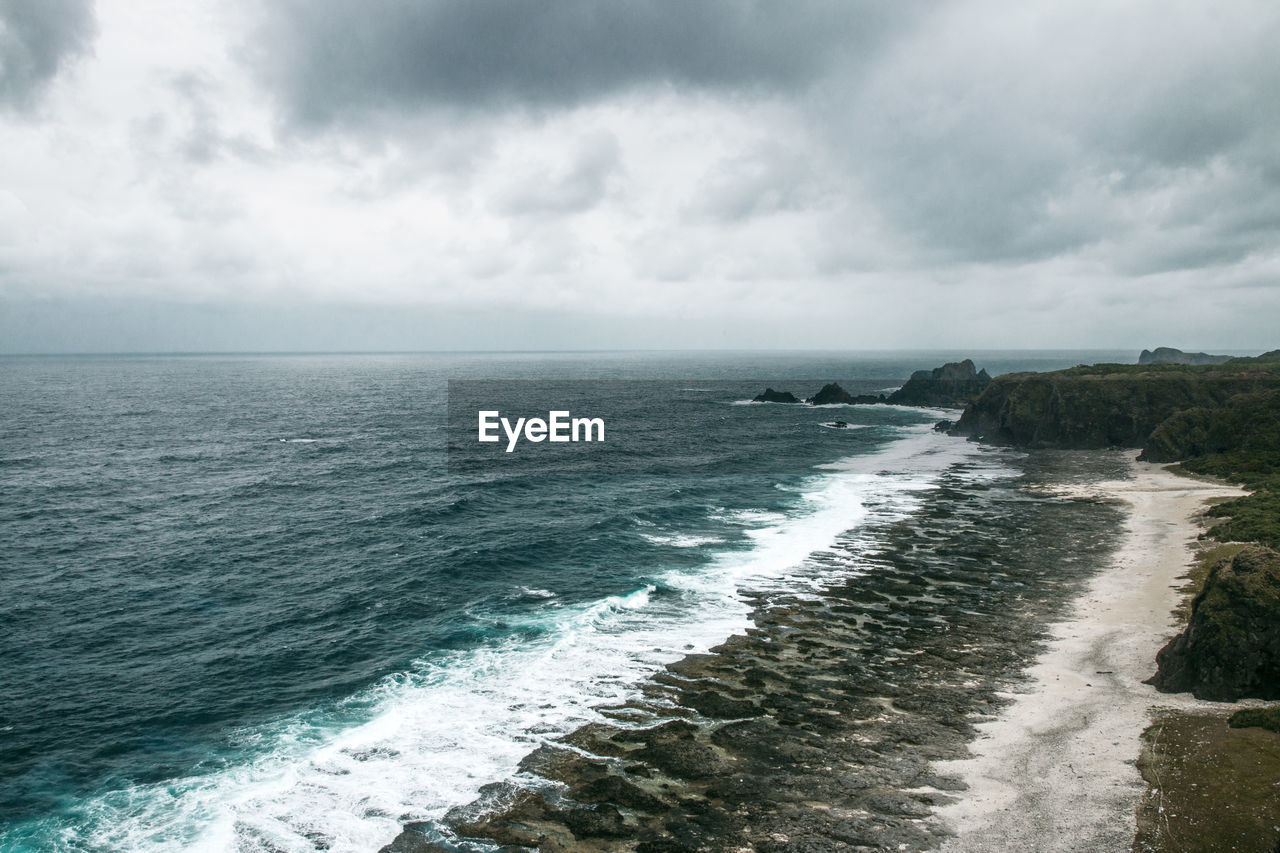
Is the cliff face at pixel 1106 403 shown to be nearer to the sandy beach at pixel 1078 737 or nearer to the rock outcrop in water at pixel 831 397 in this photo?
the rock outcrop in water at pixel 831 397

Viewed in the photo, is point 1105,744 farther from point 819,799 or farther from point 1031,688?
point 819,799

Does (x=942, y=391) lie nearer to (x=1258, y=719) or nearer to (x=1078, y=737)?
(x=1258, y=719)

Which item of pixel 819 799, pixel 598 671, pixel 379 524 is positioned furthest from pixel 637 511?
pixel 819 799

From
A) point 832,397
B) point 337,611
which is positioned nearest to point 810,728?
point 337,611

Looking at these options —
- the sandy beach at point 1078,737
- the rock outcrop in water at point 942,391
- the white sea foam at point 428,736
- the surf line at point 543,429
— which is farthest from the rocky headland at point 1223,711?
the rock outcrop in water at point 942,391

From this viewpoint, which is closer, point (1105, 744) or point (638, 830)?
point (638, 830)

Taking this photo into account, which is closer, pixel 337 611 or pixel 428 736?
pixel 428 736

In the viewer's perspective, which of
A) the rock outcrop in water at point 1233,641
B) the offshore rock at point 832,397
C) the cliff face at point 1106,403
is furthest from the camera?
the offshore rock at point 832,397
